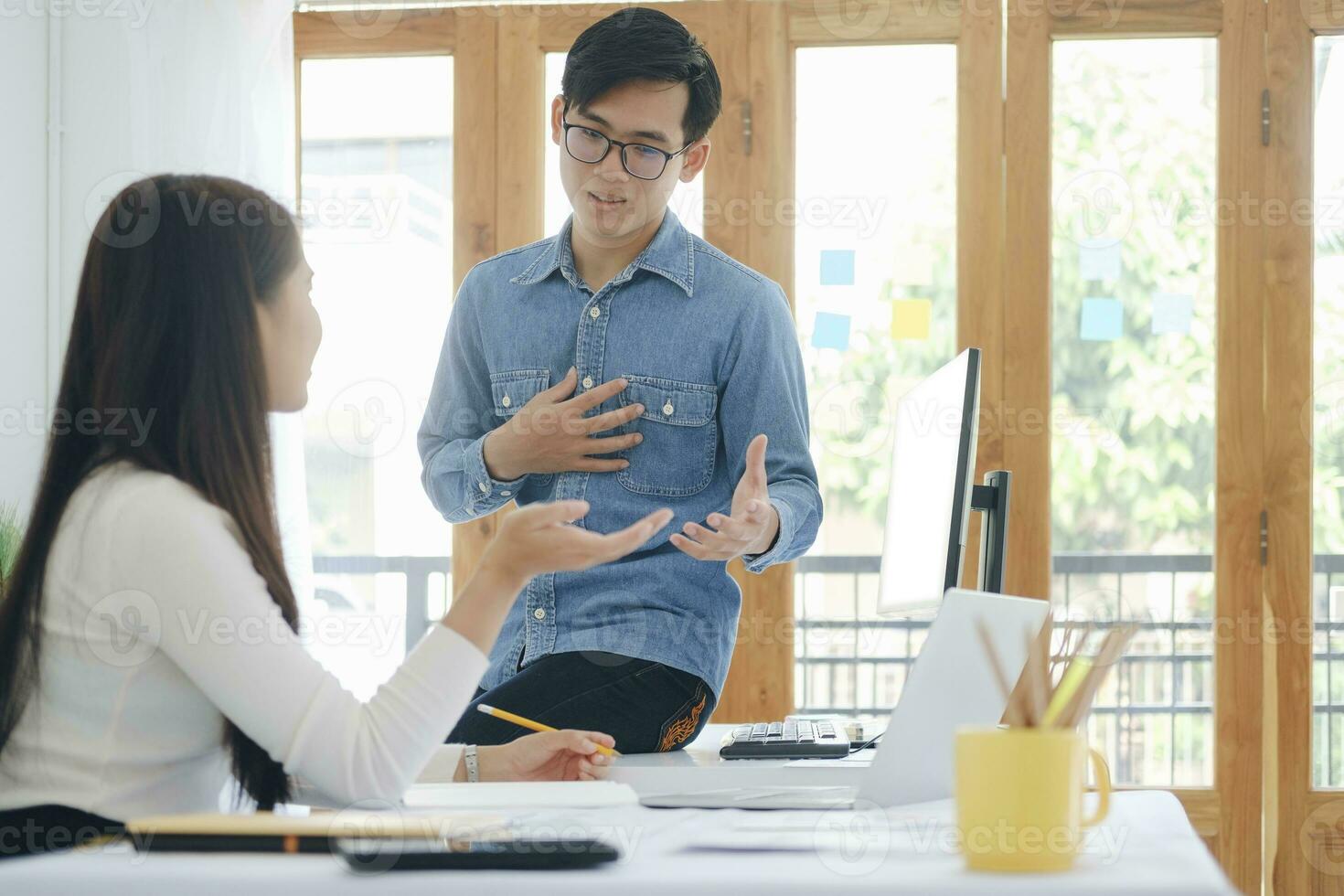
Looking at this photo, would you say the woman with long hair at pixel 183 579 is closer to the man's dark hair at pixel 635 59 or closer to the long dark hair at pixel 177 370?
the long dark hair at pixel 177 370

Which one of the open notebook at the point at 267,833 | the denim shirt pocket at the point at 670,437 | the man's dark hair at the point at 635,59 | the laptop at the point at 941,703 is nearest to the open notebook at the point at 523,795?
the laptop at the point at 941,703

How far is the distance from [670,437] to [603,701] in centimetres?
38

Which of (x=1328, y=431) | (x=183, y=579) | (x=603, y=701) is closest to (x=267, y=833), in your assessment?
(x=183, y=579)

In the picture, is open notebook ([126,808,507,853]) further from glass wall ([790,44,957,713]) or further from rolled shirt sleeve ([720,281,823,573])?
glass wall ([790,44,957,713])

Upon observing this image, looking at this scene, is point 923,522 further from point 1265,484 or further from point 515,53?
point 515,53

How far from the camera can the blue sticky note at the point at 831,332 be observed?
308 cm

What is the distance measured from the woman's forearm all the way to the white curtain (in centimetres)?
205

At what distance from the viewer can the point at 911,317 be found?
306cm

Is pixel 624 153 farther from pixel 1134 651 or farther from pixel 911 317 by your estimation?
pixel 1134 651

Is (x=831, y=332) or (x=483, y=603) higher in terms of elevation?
(x=831, y=332)

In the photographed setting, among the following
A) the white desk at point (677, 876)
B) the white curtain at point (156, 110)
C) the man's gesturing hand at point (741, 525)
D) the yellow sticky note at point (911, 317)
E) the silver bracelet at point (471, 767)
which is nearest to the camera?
the white desk at point (677, 876)

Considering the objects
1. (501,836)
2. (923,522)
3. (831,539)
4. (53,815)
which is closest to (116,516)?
(53,815)

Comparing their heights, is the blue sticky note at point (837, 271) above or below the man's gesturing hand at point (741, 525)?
above

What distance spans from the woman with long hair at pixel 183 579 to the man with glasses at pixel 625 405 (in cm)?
55
